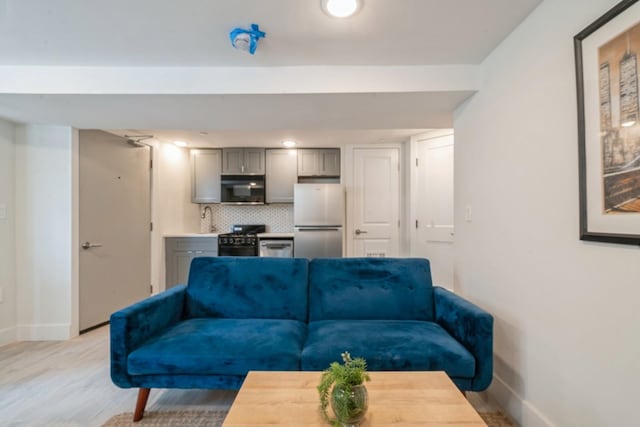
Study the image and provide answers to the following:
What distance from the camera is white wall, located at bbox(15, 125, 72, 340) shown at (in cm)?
280

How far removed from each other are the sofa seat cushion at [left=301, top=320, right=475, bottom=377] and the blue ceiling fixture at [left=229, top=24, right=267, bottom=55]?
1.73 metres

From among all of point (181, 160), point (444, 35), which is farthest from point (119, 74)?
point (181, 160)

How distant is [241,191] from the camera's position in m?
4.44

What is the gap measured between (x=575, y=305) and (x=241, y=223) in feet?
13.7

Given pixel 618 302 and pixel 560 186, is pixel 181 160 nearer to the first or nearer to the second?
pixel 560 186

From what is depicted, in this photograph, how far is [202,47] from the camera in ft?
5.99

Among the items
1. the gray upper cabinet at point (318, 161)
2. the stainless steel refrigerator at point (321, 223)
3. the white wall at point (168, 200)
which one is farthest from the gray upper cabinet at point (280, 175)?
the white wall at point (168, 200)

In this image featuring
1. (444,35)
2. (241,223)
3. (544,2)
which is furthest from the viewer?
(241,223)

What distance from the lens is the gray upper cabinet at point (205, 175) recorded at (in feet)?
14.7

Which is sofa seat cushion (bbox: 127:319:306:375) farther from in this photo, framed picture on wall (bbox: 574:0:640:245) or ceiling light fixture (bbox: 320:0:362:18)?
ceiling light fixture (bbox: 320:0:362:18)

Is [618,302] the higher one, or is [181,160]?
[181,160]

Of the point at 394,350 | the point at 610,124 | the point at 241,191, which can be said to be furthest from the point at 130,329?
the point at 241,191

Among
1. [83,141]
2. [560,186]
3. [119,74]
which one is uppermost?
[119,74]

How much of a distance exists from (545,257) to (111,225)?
151 inches
